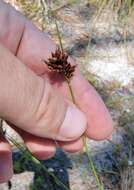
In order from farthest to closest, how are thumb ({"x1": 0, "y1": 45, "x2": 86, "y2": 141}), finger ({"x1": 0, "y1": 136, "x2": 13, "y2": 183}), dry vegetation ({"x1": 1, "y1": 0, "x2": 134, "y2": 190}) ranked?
dry vegetation ({"x1": 1, "y1": 0, "x2": 134, "y2": 190}), finger ({"x1": 0, "y1": 136, "x2": 13, "y2": 183}), thumb ({"x1": 0, "y1": 45, "x2": 86, "y2": 141})

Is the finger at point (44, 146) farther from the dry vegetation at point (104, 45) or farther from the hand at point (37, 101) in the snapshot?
the dry vegetation at point (104, 45)

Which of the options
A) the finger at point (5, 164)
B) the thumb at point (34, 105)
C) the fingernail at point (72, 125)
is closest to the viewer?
the thumb at point (34, 105)

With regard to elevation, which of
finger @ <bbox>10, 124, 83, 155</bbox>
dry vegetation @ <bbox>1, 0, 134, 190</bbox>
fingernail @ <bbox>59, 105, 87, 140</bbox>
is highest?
fingernail @ <bbox>59, 105, 87, 140</bbox>

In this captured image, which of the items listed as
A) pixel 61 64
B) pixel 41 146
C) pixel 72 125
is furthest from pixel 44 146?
pixel 61 64

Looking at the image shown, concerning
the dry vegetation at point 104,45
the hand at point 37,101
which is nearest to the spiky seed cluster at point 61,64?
the hand at point 37,101

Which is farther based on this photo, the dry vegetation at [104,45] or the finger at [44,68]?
the dry vegetation at [104,45]

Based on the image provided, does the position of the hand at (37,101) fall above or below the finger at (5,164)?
above

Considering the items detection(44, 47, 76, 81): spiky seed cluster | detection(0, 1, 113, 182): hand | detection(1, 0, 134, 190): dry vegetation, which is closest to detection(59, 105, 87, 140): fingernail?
detection(0, 1, 113, 182): hand

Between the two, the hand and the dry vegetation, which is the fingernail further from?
the dry vegetation
